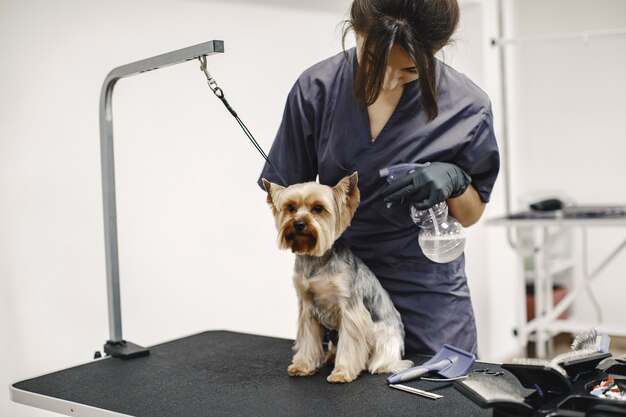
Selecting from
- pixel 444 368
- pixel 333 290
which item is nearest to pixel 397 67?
pixel 333 290

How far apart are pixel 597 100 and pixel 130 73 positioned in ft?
12.4

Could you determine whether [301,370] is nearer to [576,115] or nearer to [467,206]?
[467,206]

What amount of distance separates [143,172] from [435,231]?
49.7 inches

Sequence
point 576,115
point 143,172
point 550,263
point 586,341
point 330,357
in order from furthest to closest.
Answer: point 576,115
point 550,263
point 143,172
point 330,357
point 586,341

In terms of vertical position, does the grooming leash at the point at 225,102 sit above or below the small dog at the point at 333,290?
above

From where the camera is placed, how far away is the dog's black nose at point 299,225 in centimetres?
141

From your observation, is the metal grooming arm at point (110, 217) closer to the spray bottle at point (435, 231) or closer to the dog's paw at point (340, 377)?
the dog's paw at point (340, 377)

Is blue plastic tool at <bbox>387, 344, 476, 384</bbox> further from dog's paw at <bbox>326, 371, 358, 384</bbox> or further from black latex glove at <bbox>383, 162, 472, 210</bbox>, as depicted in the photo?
black latex glove at <bbox>383, 162, 472, 210</bbox>

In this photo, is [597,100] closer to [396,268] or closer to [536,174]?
[536,174]

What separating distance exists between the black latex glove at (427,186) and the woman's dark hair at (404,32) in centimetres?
17

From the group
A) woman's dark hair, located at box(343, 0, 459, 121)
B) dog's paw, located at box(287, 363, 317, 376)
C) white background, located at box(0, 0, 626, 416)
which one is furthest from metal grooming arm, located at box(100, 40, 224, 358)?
woman's dark hair, located at box(343, 0, 459, 121)

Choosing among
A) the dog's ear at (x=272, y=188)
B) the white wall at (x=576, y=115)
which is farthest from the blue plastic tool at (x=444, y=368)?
the white wall at (x=576, y=115)

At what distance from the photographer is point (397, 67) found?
1.52 m

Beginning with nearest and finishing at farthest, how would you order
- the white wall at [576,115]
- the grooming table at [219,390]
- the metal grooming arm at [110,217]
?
the grooming table at [219,390]
the metal grooming arm at [110,217]
the white wall at [576,115]
